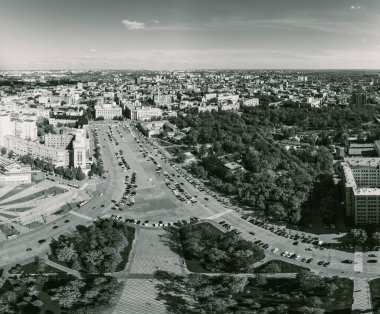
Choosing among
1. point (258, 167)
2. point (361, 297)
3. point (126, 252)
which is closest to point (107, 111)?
point (258, 167)

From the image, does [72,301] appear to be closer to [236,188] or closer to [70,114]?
[236,188]

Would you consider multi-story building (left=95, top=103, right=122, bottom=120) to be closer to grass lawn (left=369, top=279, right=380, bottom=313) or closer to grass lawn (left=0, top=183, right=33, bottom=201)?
grass lawn (left=0, top=183, right=33, bottom=201)

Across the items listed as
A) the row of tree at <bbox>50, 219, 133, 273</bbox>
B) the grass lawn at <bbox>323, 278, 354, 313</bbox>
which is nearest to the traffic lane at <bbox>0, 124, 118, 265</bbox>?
the row of tree at <bbox>50, 219, 133, 273</bbox>

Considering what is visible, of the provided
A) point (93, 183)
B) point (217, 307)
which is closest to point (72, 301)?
point (217, 307)

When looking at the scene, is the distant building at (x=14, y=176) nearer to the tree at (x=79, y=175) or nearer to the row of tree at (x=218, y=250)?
the tree at (x=79, y=175)

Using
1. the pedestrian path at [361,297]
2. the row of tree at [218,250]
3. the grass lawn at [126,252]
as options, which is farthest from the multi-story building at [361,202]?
the grass lawn at [126,252]

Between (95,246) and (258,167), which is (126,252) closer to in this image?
(95,246)
